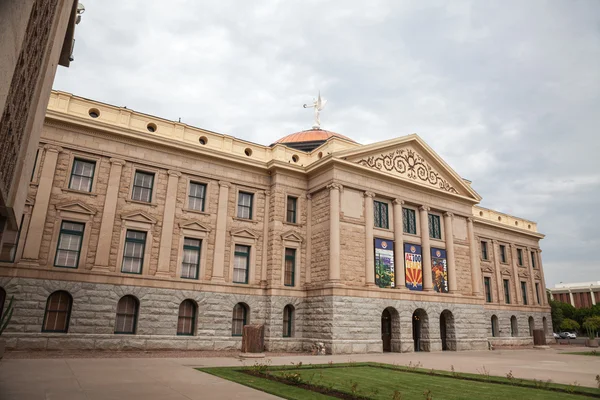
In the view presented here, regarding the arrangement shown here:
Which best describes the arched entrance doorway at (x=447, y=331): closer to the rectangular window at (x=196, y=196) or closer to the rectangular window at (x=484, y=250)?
the rectangular window at (x=484, y=250)

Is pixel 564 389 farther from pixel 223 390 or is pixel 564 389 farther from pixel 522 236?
pixel 522 236

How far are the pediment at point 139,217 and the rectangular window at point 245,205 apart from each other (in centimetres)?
584

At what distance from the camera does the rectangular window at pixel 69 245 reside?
71.4 ft

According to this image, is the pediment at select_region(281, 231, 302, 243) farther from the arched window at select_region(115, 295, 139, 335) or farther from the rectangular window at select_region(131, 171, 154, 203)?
the arched window at select_region(115, 295, 139, 335)

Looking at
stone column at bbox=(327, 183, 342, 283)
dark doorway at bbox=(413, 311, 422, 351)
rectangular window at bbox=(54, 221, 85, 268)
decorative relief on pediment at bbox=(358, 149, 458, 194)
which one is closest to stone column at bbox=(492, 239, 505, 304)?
decorative relief on pediment at bbox=(358, 149, 458, 194)

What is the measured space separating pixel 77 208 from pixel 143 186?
3.88 m

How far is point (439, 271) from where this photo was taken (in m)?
31.8

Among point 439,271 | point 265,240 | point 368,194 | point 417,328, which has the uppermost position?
point 368,194

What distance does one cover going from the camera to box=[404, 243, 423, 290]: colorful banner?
2975 centimetres

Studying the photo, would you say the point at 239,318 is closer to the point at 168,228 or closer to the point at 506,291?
the point at 168,228

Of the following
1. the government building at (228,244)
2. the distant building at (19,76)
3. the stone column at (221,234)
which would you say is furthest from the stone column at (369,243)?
the distant building at (19,76)

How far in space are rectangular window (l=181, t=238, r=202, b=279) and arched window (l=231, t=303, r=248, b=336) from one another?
3.46m

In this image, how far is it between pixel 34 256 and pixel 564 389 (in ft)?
74.6

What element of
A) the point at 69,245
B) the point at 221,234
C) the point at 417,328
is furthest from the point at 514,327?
the point at 69,245
